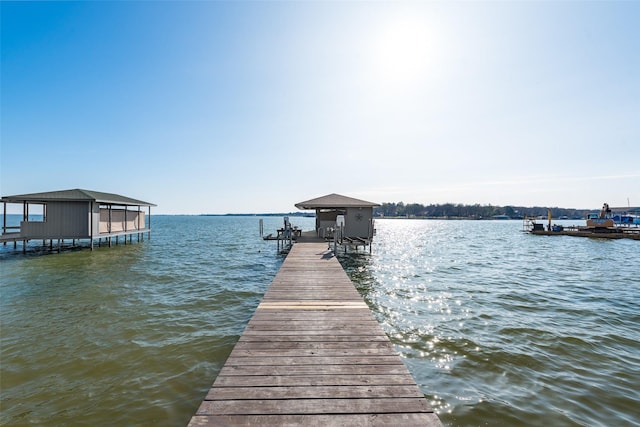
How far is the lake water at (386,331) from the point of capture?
4.66 metres

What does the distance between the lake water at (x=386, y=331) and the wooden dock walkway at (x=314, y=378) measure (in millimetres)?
1582

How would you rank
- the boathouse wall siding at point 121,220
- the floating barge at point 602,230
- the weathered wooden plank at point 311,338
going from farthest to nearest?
the floating barge at point 602,230 → the boathouse wall siding at point 121,220 → the weathered wooden plank at point 311,338

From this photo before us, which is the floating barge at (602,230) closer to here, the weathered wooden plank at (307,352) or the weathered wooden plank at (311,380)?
the weathered wooden plank at (307,352)

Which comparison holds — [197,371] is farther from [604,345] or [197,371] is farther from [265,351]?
[604,345]

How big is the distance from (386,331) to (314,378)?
4647 millimetres

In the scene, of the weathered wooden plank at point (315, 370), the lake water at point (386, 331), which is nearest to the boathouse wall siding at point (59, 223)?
the lake water at point (386, 331)

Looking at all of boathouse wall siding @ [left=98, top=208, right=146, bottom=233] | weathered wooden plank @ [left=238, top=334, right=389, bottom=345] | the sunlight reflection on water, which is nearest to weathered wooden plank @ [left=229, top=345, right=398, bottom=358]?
weathered wooden plank @ [left=238, top=334, right=389, bottom=345]

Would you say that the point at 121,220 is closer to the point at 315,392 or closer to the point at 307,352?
the point at 307,352

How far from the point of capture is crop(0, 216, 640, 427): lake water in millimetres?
4660

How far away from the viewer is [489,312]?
9.32 meters

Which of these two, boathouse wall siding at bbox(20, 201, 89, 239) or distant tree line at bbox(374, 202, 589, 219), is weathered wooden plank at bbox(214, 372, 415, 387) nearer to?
boathouse wall siding at bbox(20, 201, 89, 239)

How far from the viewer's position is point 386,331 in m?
7.58

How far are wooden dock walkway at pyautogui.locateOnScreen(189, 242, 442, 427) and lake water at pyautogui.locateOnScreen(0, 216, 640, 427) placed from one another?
1.58 meters

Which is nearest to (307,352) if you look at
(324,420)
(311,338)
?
(311,338)
